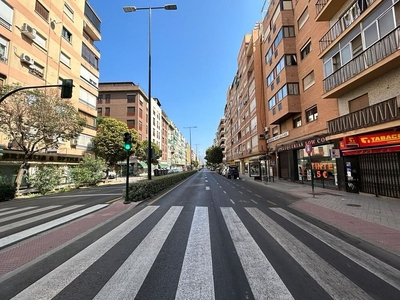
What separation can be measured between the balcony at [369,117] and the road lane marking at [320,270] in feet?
27.8

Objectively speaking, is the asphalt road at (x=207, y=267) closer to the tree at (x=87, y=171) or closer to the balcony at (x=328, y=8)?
the balcony at (x=328, y=8)

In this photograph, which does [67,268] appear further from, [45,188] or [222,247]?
[45,188]

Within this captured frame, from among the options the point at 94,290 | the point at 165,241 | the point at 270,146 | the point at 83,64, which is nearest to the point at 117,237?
the point at 165,241

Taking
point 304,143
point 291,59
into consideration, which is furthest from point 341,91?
point 291,59

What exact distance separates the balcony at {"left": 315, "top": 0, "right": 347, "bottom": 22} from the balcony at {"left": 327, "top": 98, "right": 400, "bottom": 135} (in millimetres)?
7589

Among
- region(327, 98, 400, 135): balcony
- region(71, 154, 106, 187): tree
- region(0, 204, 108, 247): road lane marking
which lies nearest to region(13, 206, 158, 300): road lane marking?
region(0, 204, 108, 247): road lane marking

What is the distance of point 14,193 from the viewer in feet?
44.3

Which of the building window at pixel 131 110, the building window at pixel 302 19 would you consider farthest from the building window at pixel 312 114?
the building window at pixel 131 110

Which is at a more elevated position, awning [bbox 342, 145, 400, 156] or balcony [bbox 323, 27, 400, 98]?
balcony [bbox 323, 27, 400, 98]

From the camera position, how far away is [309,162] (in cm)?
1453

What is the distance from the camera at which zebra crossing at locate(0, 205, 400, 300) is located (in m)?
2.87

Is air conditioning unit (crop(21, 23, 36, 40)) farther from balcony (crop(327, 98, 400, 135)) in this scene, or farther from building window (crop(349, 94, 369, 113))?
building window (crop(349, 94, 369, 113))

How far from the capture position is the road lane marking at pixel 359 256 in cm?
337

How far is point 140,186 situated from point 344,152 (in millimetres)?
12492
